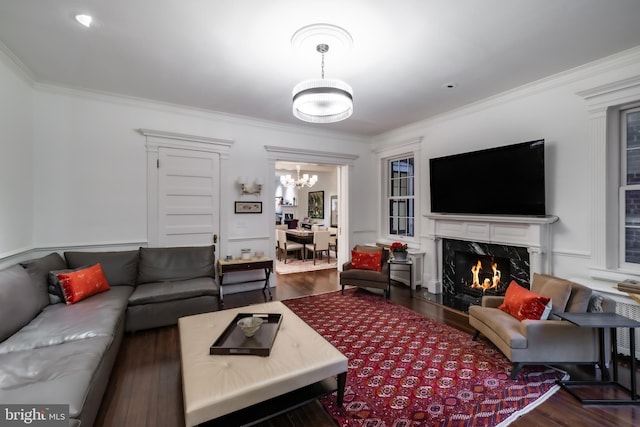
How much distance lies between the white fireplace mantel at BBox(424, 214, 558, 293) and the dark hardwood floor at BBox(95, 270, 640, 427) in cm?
125

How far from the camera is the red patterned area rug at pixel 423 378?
1.95 m

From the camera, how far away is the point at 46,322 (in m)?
2.37

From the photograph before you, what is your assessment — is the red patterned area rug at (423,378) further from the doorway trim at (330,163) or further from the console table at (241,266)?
the doorway trim at (330,163)

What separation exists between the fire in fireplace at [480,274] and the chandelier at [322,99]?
123 inches

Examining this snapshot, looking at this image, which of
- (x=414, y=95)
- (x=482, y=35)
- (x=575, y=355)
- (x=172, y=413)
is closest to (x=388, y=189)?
(x=414, y=95)

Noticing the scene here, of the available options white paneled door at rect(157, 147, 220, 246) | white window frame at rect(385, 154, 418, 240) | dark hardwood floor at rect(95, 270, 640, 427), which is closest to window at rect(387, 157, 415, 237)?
white window frame at rect(385, 154, 418, 240)

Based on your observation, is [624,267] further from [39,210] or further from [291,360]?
[39,210]

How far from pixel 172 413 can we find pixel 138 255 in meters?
2.41

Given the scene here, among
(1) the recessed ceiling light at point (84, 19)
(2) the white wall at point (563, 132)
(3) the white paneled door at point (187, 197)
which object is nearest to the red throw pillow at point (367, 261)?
(2) the white wall at point (563, 132)

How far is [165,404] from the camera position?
206 cm

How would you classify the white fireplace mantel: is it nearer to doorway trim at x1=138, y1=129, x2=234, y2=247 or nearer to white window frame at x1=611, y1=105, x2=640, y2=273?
white window frame at x1=611, y1=105, x2=640, y2=273

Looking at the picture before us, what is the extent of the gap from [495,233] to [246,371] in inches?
142

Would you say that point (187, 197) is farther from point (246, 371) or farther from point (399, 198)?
point (399, 198)

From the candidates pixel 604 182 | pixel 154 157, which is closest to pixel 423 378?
pixel 604 182
